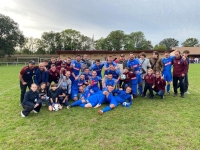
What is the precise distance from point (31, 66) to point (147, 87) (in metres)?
4.55

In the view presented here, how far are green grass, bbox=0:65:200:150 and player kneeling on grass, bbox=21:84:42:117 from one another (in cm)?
17

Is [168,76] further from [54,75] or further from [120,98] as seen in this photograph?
[54,75]

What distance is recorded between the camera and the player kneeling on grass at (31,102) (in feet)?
14.6

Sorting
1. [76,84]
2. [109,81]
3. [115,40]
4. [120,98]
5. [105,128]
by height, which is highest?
[115,40]

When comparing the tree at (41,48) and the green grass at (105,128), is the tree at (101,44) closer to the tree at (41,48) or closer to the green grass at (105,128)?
A: the tree at (41,48)

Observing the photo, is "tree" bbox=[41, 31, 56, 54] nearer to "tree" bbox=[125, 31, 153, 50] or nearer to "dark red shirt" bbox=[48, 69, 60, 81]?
"tree" bbox=[125, 31, 153, 50]

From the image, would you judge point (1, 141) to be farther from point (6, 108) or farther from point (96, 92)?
point (96, 92)

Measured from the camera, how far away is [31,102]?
15.2ft

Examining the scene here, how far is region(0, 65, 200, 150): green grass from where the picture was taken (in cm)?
300

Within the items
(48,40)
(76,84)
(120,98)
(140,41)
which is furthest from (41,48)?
(120,98)

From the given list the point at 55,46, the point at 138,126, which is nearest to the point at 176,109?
the point at 138,126

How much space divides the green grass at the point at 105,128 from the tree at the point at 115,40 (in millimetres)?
67756

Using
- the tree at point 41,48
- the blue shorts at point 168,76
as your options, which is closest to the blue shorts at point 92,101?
the blue shorts at point 168,76

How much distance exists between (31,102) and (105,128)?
8.25 ft
